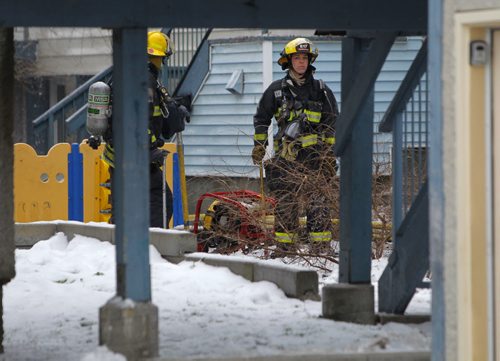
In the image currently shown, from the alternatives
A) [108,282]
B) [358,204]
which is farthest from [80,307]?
[358,204]

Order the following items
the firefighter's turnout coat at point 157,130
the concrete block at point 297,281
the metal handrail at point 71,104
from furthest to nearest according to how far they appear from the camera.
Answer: the metal handrail at point 71,104 < the firefighter's turnout coat at point 157,130 < the concrete block at point 297,281

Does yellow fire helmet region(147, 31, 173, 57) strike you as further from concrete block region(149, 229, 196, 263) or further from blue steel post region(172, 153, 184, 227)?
blue steel post region(172, 153, 184, 227)

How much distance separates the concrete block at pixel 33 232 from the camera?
40.7ft

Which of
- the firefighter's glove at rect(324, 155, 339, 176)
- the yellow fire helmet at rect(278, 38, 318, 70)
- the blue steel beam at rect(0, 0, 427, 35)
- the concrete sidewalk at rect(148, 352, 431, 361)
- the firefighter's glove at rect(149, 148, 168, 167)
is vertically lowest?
the concrete sidewalk at rect(148, 352, 431, 361)

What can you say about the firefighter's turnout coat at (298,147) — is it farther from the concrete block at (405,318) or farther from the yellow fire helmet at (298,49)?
the concrete block at (405,318)

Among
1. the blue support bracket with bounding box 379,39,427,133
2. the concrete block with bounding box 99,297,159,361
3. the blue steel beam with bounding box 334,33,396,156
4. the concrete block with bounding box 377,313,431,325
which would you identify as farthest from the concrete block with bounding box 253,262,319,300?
the concrete block with bounding box 99,297,159,361

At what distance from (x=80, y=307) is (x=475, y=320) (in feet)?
12.4

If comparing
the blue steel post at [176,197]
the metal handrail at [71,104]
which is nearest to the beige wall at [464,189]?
the blue steel post at [176,197]

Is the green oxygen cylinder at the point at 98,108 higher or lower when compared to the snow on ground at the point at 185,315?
higher

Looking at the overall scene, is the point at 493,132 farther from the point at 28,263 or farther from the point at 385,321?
the point at 28,263

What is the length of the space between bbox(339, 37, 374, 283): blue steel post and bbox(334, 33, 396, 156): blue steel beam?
0.12ft

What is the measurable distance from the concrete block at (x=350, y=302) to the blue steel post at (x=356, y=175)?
3.9 inches

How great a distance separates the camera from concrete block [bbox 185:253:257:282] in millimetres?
9969

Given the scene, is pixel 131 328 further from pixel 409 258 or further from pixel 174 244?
pixel 174 244
